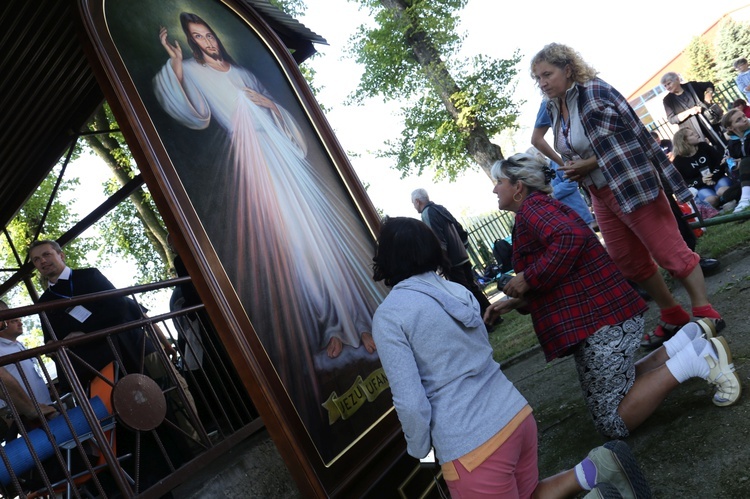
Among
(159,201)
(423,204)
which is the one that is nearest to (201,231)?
(159,201)

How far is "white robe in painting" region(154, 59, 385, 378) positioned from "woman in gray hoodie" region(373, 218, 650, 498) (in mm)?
795

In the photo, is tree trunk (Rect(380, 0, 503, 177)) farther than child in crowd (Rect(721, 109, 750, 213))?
Yes

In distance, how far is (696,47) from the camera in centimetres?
3656

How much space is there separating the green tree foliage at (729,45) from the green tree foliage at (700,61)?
48 centimetres

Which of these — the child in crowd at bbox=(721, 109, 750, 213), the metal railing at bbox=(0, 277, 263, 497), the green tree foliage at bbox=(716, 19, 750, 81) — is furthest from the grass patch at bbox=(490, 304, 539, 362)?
the green tree foliage at bbox=(716, 19, 750, 81)

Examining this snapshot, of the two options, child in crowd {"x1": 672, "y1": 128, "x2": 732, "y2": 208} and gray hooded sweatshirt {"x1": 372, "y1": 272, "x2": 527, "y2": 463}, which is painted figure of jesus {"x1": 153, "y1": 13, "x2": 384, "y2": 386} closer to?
gray hooded sweatshirt {"x1": 372, "y1": 272, "x2": 527, "y2": 463}

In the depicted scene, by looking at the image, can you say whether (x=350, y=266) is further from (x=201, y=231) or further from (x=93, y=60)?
(x=93, y=60)

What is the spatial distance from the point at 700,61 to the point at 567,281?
40163mm

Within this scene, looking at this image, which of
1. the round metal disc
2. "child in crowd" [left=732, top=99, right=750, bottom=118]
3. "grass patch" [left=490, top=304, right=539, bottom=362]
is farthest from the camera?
"child in crowd" [left=732, top=99, right=750, bottom=118]

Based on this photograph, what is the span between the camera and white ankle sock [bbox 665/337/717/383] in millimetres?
2932

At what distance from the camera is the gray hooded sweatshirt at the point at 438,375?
229cm

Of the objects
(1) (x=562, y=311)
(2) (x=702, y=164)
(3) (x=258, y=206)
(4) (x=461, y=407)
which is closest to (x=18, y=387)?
(3) (x=258, y=206)

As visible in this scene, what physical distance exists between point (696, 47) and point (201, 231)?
41450mm

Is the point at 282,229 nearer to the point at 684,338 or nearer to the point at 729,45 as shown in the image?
the point at 684,338
